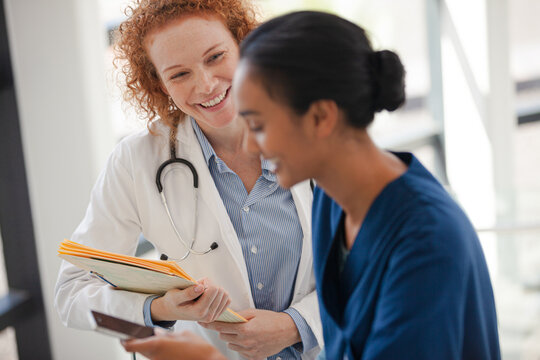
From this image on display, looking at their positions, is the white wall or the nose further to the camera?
the white wall

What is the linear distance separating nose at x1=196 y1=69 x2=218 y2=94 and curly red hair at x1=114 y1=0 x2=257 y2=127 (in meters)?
0.15

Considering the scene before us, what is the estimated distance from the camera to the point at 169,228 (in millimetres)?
1360

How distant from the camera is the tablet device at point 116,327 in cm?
80

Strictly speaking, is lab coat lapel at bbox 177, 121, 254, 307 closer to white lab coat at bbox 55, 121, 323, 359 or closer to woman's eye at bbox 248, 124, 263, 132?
white lab coat at bbox 55, 121, 323, 359

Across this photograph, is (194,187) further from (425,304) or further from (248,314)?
(425,304)

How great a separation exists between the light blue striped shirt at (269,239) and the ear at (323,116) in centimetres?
59

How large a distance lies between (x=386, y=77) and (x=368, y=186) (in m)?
0.17

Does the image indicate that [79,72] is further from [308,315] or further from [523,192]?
[523,192]

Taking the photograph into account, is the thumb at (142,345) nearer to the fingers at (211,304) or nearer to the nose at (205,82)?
the fingers at (211,304)

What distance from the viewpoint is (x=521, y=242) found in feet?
7.16

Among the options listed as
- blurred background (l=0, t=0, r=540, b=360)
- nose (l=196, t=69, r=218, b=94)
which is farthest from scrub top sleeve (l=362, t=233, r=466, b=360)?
blurred background (l=0, t=0, r=540, b=360)

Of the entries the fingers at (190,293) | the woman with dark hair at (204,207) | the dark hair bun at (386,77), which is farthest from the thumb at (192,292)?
the dark hair bun at (386,77)

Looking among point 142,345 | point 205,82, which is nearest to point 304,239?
point 205,82

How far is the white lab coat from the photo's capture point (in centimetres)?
133
